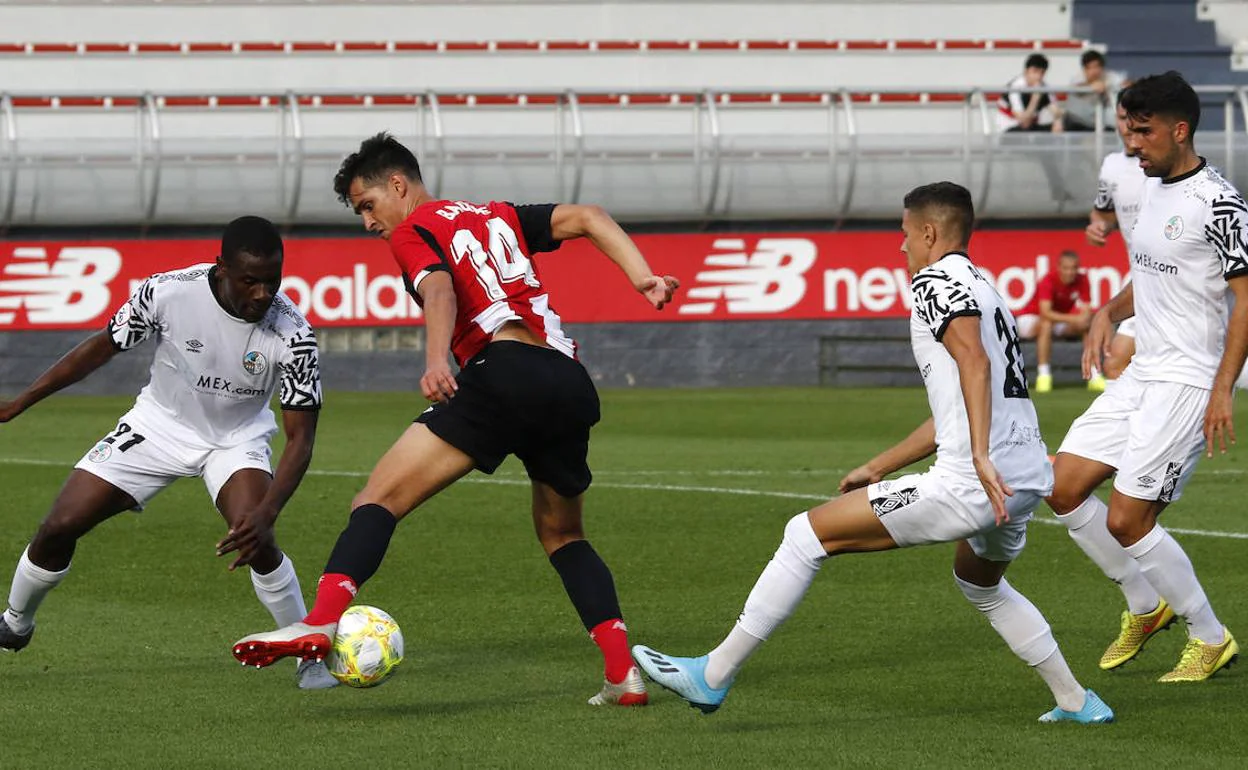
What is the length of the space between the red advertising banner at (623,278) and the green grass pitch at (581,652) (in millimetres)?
8419

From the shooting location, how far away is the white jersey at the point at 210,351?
684 cm

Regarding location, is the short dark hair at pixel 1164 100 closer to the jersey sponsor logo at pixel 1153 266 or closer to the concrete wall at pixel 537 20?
the jersey sponsor logo at pixel 1153 266

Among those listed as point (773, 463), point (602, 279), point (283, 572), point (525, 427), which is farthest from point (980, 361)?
point (602, 279)

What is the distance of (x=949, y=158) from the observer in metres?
23.8

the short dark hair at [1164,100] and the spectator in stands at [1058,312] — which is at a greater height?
the short dark hair at [1164,100]

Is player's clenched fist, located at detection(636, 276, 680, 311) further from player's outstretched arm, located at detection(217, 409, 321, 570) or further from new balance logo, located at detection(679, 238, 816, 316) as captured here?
new balance logo, located at detection(679, 238, 816, 316)

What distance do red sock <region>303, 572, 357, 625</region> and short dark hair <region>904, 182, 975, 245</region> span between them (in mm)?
2023

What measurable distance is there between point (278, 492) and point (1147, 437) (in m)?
2.98

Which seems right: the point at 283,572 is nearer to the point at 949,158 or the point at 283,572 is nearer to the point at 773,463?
the point at 773,463

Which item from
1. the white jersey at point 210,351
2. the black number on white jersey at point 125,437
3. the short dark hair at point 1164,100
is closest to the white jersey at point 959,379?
the short dark hair at point 1164,100

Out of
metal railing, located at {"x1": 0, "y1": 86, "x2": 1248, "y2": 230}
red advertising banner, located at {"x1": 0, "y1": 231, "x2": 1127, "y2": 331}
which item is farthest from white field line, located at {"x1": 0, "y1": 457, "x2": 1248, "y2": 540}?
metal railing, located at {"x1": 0, "y1": 86, "x2": 1248, "y2": 230}

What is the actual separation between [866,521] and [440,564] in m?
4.45

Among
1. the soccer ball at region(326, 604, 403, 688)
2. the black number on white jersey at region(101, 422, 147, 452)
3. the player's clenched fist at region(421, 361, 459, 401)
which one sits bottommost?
the soccer ball at region(326, 604, 403, 688)

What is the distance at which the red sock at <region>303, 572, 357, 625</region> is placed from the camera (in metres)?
5.82
